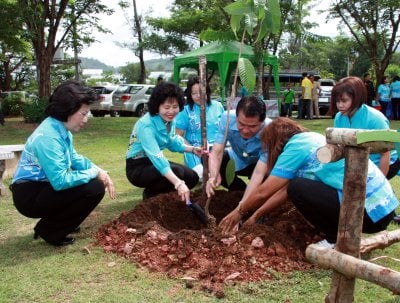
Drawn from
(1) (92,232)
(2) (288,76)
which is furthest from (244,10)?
(2) (288,76)

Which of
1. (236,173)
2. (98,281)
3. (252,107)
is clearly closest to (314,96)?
(236,173)

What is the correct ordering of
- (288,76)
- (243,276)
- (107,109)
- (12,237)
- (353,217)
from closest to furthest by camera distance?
(353,217) → (243,276) → (12,237) → (107,109) → (288,76)

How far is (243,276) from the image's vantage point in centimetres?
281

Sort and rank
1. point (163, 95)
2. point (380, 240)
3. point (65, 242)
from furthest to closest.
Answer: point (163, 95) → point (65, 242) → point (380, 240)

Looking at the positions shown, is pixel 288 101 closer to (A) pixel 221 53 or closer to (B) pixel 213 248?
(A) pixel 221 53

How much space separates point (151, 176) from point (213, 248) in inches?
58.0

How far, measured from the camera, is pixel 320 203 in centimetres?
291

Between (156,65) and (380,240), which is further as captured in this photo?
(156,65)

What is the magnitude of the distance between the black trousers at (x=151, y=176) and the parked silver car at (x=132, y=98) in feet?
45.1

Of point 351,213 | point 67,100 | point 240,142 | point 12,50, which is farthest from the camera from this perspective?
point 12,50

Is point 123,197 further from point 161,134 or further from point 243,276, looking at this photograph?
point 243,276

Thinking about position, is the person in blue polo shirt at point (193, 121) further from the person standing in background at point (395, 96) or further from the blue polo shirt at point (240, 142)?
the person standing in background at point (395, 96)

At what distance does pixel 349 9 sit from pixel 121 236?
16042 millimetres

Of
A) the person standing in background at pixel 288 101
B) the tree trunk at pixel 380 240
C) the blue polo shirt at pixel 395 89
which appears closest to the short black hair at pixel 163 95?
the tree trunk at pixel 380 240
